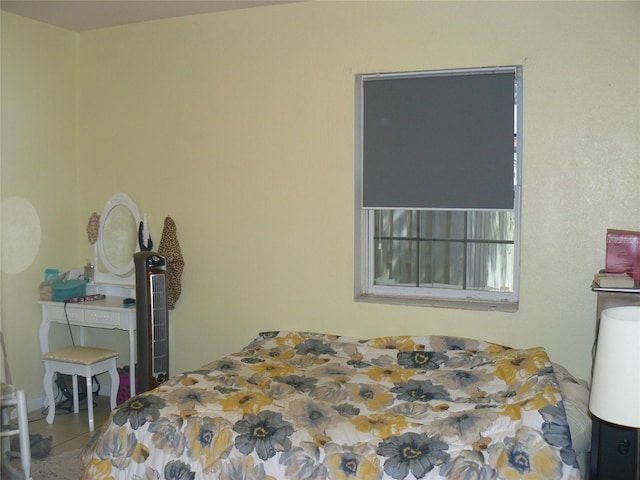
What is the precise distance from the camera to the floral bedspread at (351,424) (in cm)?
259

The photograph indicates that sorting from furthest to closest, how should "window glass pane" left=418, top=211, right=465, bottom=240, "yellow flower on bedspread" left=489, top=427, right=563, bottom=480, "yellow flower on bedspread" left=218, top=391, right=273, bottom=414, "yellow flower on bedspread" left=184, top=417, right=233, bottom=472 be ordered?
"window glass pane" left=418, top=211, right=465, bottom=240, "yellow flower on bedspread" left=218, top=391, right=273, bottom=414, "yellow flower on bedspread" left=184, top=417, right=233, bottom=472, "yellow flower on bedspread" left=489, top=427, right=563, bottom=480

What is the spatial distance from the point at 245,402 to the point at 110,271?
2.07m

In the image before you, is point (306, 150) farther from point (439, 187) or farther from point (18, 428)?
point (18, 428)

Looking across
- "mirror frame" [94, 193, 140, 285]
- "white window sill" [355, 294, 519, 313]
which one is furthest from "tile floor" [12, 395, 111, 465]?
"white window sill" [355, 294, 519, 313]

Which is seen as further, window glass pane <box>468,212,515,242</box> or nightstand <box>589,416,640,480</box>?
window glass pane <box>468,212,515,242</box>

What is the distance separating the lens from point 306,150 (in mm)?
4090

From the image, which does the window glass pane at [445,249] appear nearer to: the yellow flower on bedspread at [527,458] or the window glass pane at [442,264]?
the window glass pane at [442,264]

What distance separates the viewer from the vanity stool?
4145 mm

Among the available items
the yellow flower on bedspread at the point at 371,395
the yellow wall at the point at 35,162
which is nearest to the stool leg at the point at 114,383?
the yellow wall at the point at 35,162

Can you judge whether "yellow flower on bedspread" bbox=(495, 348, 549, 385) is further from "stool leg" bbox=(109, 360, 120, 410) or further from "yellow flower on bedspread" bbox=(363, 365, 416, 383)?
"stool leg" bbox=(109, 360, 120, 410)

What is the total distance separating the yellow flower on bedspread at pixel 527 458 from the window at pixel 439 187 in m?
1.27

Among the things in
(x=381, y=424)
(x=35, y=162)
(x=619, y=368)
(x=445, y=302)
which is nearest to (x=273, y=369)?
(x=381, y=424)

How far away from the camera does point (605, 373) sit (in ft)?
5.63

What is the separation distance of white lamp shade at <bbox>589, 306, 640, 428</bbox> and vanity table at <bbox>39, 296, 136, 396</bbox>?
10.6ft
